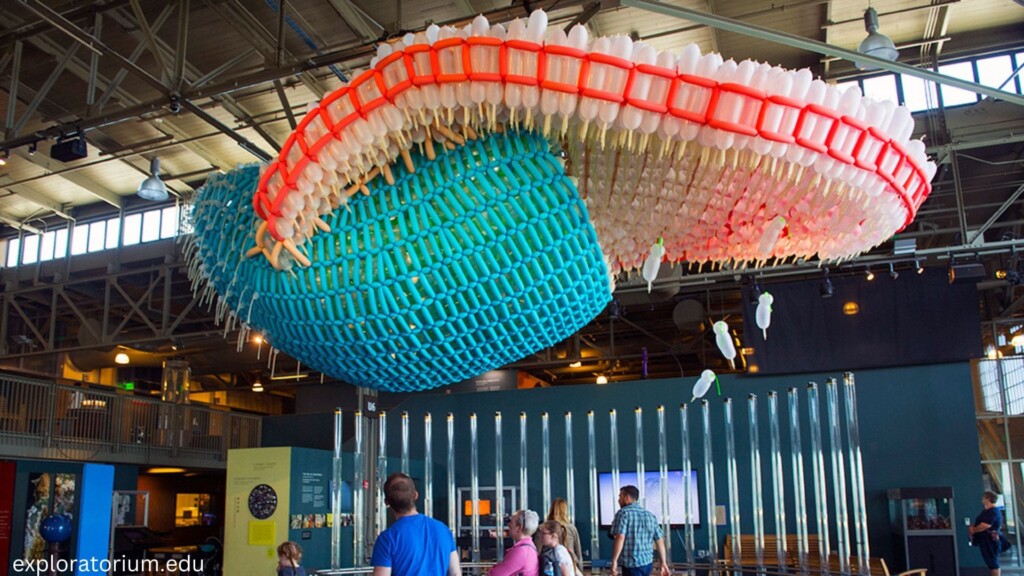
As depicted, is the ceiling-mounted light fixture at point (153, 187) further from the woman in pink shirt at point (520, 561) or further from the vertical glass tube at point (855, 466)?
the vertical glass tube at point (855, 466)

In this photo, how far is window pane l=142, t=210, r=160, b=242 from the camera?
15.9 m

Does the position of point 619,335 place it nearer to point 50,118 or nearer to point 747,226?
point 50,118

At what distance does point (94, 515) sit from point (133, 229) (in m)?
5.21

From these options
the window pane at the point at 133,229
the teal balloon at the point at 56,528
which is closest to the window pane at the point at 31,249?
the window pane at the point at 133,229

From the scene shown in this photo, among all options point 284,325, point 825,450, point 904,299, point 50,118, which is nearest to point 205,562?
point 50,118

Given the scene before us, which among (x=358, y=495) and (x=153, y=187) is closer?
(x=358, y=495)

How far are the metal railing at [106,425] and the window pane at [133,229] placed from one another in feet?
8.84

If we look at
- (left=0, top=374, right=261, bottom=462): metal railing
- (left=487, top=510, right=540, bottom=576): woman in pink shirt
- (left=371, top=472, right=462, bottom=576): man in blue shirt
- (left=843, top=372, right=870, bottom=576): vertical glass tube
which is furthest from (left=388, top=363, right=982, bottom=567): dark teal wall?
(left=371, top=472, right=462, bottom=576): man in blue shirt

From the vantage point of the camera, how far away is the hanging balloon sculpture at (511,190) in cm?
157

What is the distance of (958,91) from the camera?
11.8 metres

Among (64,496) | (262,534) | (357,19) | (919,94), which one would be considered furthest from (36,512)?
(919,94)

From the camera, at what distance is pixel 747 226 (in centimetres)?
215

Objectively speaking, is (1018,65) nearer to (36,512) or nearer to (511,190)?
(511,190)

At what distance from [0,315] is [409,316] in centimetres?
1892
